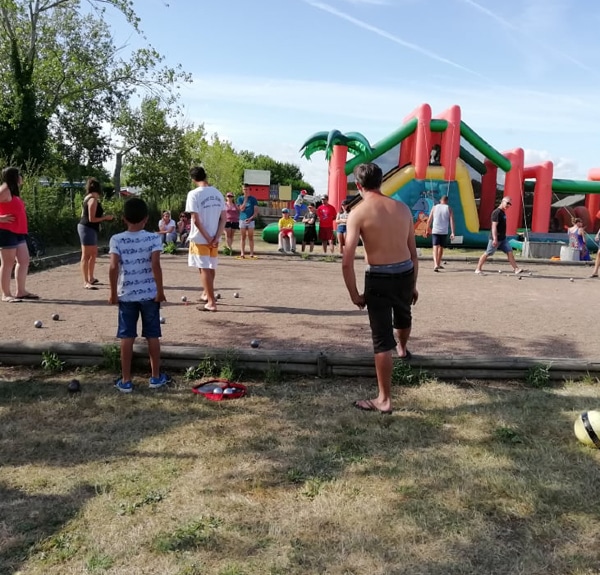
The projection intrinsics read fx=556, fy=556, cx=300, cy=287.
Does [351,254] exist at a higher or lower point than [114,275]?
higher

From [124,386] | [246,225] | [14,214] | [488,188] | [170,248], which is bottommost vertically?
[124,386]

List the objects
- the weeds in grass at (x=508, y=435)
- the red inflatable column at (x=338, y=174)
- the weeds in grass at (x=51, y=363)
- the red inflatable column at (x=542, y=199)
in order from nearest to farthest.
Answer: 1. the weeds in grass at (x=508, y=435)
2. the weeds in grass at (x=51, y=363)
3. the red inflatable column at (x=338, y=174)
4. the red inflatable column at (x=542, y=199)

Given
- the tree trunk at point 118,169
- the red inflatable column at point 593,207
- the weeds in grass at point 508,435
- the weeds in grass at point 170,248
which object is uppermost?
the tree trunk at point 118,169

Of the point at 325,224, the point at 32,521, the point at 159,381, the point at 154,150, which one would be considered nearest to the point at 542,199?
the point at 325,224

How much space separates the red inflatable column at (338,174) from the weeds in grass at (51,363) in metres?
16.3

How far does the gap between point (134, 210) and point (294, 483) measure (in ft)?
8.99

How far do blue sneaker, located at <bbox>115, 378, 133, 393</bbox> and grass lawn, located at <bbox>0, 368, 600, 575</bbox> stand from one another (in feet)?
0.37

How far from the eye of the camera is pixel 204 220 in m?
7.06

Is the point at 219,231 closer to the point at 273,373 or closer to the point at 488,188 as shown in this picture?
the point at 273,373

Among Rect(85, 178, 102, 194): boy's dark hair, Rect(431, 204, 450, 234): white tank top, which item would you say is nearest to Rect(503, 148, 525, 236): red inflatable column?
Rect(431, 204, 450, 234): white tank top

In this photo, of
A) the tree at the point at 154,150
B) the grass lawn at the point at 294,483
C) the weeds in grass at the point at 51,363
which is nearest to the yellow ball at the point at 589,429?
the grass lawn at the point at 294,483

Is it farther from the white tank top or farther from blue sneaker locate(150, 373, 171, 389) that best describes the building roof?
blue sneaker locate(150, 373, 171, 389)

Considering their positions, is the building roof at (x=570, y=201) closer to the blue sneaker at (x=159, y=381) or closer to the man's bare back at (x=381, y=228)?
the man's bare back at (x=381, y=228)

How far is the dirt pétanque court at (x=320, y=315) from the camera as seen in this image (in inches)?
235
